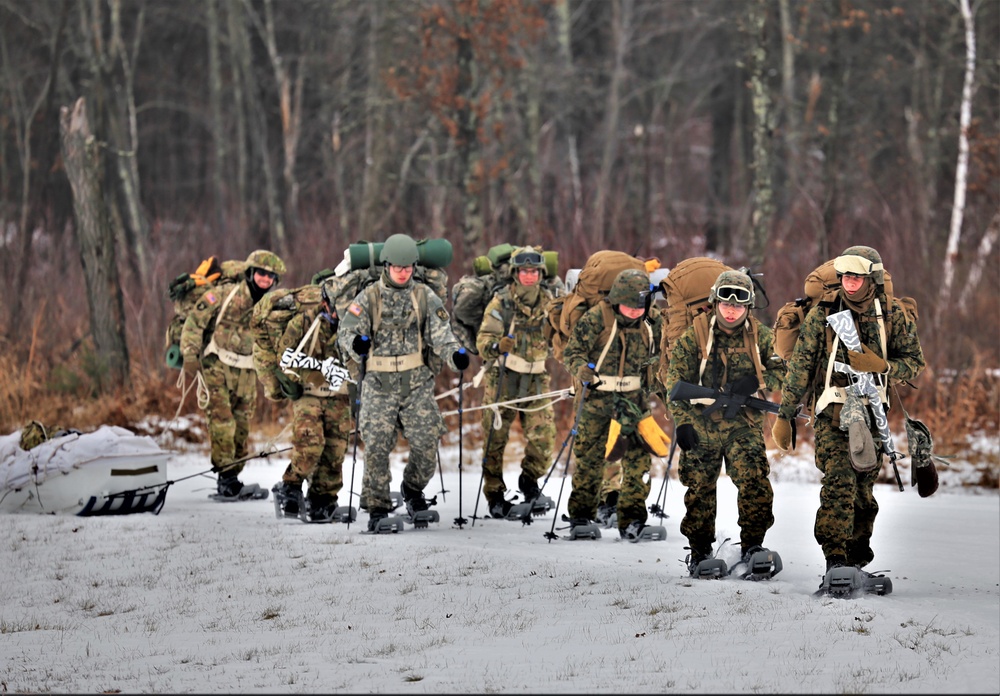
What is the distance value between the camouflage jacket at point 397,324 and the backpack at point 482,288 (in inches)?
39.2

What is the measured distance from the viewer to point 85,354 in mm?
15461

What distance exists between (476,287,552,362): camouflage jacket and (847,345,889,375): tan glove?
3.04 metres

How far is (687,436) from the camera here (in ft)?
26.8

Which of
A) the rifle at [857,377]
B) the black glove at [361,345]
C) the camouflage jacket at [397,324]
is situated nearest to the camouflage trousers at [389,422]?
the camouflage jacket at [397,324]

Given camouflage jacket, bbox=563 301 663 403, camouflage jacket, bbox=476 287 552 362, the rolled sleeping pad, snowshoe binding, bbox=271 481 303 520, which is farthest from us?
snowshoe binding, bbox=271 481 303 520

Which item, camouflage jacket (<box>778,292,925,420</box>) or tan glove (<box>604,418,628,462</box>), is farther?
tan glove (<box>604,418,628,462</box>)

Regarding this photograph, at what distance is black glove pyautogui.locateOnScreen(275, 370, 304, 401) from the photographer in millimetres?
10328

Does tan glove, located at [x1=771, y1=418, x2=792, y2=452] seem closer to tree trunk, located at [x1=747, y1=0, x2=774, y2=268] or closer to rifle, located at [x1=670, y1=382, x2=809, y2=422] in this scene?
rifle, located at [x1=670, y1=382, x2=809, y2=422]

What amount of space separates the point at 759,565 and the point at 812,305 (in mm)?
1611

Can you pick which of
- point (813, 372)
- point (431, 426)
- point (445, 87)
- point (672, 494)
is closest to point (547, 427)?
point (431, 426)

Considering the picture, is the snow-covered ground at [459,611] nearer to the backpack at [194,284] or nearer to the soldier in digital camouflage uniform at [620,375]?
the soldier in digital camouflage uniform at [620,375]

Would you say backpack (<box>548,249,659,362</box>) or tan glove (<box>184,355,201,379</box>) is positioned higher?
backpack (<box>548,249,659,362</box>)

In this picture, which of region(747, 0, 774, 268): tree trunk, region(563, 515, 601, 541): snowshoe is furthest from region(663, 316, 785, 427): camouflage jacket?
region(747, 0, 774, 268): tree trunk

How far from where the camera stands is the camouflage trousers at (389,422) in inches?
383
